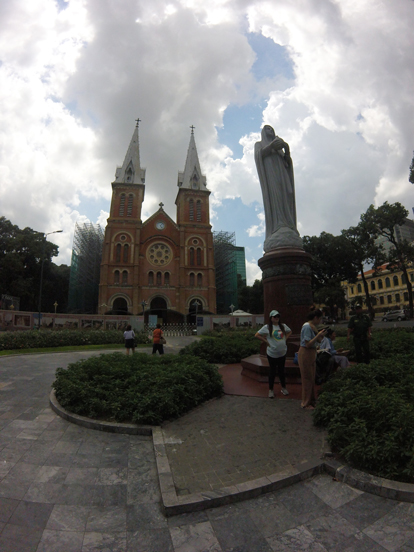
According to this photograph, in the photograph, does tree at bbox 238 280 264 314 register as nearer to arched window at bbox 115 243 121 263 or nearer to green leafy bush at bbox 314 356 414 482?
arched window at bbox 115 243 121 263

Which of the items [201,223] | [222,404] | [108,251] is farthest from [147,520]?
[201,223]

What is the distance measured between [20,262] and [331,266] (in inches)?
1484

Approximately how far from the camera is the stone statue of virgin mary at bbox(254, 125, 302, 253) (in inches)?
338

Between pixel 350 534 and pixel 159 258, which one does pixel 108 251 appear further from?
pixel 350 534

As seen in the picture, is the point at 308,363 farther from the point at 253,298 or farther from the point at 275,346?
the point at 253,298

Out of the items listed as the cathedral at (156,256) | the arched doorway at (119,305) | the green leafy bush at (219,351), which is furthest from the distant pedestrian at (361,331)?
the arched doorway at (119,305)

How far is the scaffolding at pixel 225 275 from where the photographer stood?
1977 inches

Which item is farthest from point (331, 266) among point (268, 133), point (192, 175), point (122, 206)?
point (268, 133)

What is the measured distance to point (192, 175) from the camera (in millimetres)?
47562

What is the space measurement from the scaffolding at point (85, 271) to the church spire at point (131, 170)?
931 centimetres

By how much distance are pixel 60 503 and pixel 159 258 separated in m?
40.1

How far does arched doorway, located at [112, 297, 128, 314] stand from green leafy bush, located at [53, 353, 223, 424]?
32597 millimetres

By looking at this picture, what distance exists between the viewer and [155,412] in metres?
4.25

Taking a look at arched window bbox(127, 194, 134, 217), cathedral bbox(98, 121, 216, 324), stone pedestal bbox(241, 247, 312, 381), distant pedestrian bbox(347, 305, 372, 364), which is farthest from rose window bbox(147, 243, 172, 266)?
distant pedestrian bbox(347, 305, 372, 364)
